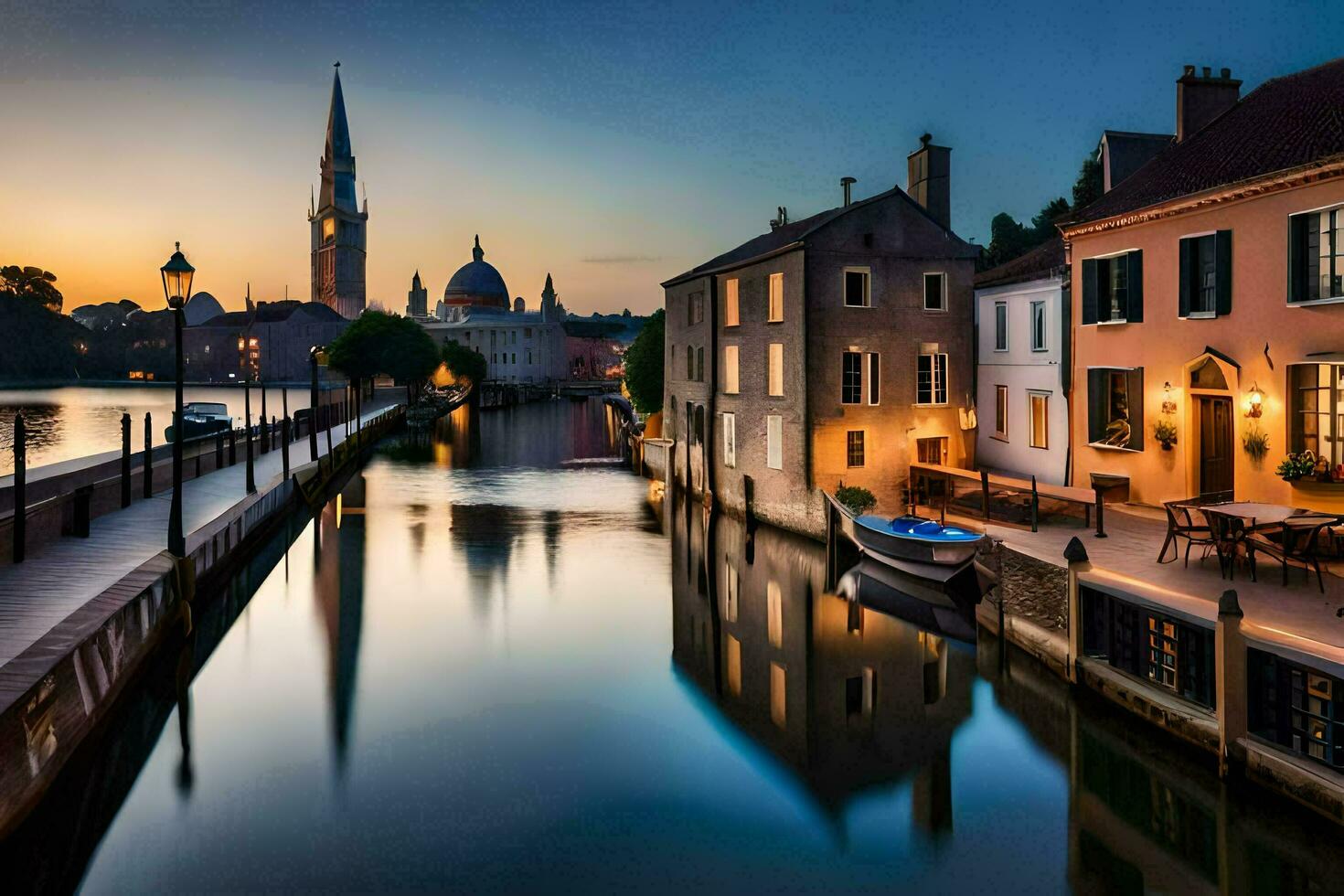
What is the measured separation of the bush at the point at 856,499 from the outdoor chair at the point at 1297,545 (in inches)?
494

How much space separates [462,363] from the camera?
13675cm

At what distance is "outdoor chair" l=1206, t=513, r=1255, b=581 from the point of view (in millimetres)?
14242

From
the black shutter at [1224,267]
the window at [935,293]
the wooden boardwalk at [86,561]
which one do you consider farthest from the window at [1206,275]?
the wooden boardwalk at [86,561]

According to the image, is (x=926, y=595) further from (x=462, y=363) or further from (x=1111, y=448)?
(x=462, y=363)

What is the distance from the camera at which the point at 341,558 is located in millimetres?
30406

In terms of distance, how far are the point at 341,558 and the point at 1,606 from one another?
1662 cm

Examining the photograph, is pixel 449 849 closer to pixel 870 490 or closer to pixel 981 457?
pixel 870 490

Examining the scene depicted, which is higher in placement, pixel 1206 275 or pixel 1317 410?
pixel 1206 275

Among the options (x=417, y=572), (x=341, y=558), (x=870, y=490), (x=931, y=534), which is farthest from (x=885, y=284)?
(x=341, y=558)

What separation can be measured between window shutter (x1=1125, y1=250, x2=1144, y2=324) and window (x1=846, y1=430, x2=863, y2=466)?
8999mm

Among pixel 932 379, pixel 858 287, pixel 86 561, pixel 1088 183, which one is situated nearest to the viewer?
pixel 86 561

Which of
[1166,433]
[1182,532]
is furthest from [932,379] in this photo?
[1182,532]

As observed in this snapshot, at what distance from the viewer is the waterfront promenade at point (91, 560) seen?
13.2m

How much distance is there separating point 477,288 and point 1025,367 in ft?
504
